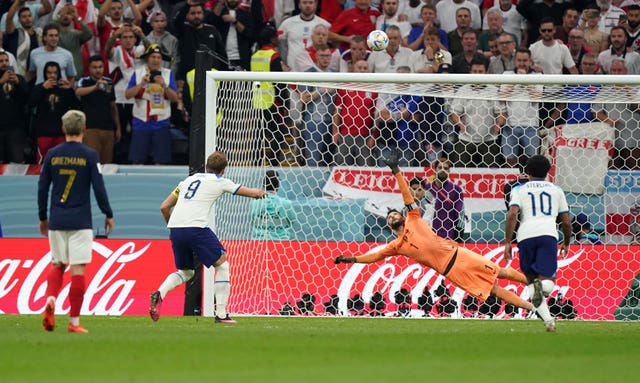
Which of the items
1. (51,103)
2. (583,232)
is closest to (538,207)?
(583,232)

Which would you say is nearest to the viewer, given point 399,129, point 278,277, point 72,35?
point 278,277

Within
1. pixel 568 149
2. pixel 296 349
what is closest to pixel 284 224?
pixel 568 149

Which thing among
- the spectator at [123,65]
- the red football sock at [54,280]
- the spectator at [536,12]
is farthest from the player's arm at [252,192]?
the spectator at [536,12]

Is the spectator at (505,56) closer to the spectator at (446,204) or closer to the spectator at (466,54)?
the spectator at (466,54)

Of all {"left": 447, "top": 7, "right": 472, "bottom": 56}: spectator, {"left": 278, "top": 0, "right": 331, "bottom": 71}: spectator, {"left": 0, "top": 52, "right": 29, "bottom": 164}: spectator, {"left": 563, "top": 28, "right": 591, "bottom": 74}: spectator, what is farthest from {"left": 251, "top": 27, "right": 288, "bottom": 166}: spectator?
{"left": 563, "top": 28, "right": 591, "bottom": 74}: spectator

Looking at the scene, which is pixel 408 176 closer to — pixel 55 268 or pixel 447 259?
pixel 447 259

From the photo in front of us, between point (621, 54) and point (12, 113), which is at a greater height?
point (621, 54)

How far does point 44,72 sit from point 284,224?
5524 mm

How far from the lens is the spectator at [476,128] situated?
687 inches

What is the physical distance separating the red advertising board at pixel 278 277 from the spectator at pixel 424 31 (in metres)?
4.76

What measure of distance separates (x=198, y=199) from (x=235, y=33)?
7290mm

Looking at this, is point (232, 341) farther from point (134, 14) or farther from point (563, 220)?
point (134, 14)

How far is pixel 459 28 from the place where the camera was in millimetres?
20203

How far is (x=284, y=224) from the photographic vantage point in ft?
55.3
